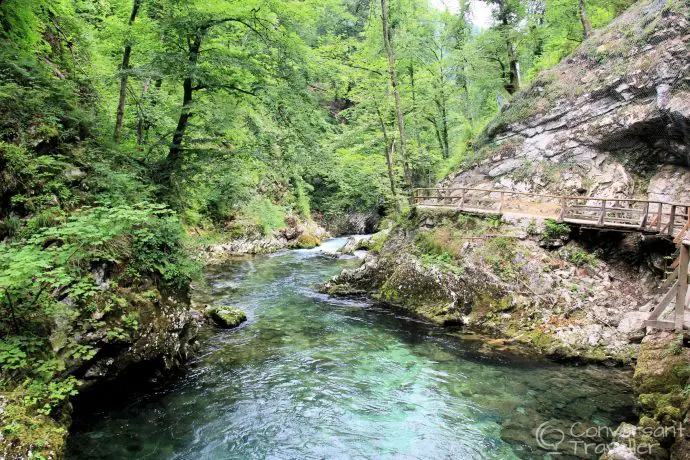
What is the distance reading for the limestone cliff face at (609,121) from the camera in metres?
13.1

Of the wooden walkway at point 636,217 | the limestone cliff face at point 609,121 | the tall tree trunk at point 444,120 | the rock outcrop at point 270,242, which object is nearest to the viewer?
the wooden walkway at point 636,217

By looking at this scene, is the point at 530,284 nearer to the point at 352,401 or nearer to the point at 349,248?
the point at 352,401

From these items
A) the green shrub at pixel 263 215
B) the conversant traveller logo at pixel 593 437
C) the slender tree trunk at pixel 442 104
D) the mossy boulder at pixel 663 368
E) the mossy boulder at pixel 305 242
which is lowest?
the conversant traveller logo at pixel 593 437

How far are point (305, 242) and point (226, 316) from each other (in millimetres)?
15526

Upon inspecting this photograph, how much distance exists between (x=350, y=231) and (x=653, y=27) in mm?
23805

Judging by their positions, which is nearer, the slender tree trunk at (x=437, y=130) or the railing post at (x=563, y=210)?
the railing post at (x=563, y=210)

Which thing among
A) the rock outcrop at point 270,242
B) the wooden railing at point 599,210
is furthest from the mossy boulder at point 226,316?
the wooden railing at point 599,210

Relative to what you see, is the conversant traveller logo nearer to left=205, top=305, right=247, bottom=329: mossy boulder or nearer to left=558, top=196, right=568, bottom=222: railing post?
left=558, top=196, right=568, bottom=222: railing post

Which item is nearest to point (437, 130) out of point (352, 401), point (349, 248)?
point (349, 248)

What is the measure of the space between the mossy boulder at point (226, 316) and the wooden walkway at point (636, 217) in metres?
8.88

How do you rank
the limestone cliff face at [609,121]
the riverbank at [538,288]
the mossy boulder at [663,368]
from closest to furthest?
the mossy boulder at [663,368]
the riverbank at [538,288]
the limestone cliff face at [609,121]

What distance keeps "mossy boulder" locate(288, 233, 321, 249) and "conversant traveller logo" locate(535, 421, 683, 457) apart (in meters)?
20.9

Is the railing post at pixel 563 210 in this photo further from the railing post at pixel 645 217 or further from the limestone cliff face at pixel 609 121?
the limestone cliff face at pixel 609 121

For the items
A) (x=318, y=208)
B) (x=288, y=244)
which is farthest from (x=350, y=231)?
(x=288, y=244)
